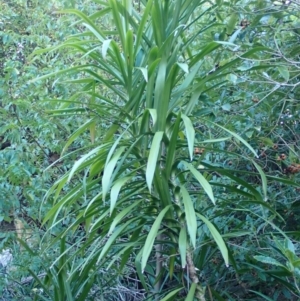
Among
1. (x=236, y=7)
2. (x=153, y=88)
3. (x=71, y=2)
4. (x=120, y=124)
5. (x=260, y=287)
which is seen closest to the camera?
(x=153, y=88)

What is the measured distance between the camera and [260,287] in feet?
7.54

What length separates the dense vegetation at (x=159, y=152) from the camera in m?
1.82

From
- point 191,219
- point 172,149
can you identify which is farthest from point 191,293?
point 172,149

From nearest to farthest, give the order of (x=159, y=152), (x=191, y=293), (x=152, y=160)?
(x=152, y=160) → (x=191, y=293) → (x=159, y=152)

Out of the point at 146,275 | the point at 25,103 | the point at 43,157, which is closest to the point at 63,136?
the point at 43,157

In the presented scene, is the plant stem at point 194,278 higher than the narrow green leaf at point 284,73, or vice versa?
the narrow green leaf at point 284,73

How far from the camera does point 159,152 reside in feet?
6.01

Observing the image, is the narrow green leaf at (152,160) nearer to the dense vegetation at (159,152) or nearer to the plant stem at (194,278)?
the dense vegetation at (159,152)

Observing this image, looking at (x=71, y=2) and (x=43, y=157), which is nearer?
(x=71, y=2)

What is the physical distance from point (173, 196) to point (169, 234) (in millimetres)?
156

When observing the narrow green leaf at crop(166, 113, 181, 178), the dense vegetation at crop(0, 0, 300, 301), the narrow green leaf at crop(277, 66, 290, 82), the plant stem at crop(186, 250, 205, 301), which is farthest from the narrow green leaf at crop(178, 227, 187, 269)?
the narrow green leaf at crop(277, 66, 290, 82)

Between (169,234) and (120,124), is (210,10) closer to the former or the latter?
(120,124)

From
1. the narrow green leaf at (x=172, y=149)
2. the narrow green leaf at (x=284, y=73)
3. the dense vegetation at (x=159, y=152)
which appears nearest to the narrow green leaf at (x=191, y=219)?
the dense vegetation at (x=159, y=152)

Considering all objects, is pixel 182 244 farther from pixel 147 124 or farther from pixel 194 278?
pixel 147 124
